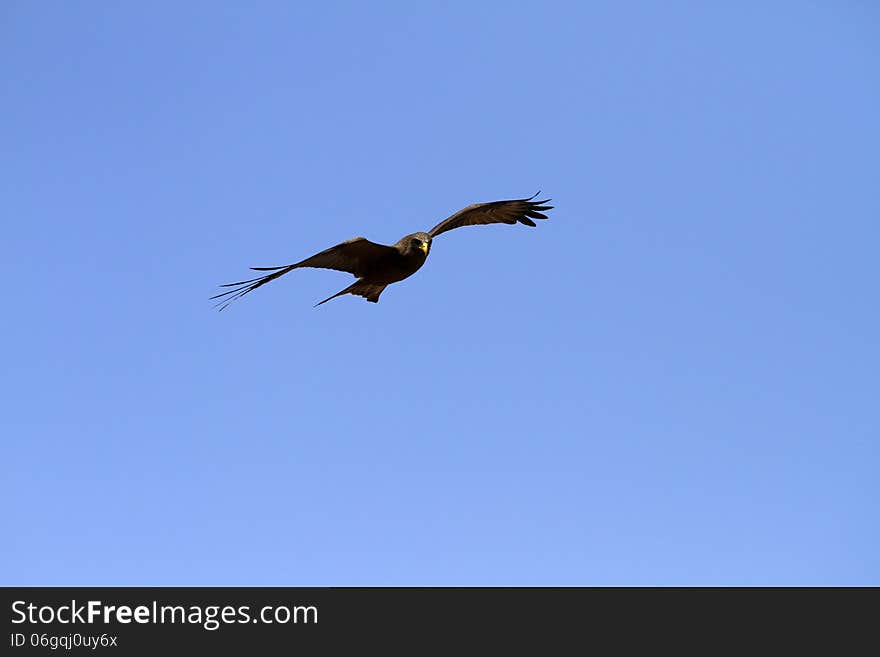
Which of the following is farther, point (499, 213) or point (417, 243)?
point (499, 213)

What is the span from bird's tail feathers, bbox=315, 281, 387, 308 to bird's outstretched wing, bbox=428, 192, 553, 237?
3.04 meters

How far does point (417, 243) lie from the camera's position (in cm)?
1808

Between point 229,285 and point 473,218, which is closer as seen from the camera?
point 229,285

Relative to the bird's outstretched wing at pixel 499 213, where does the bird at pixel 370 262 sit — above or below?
below

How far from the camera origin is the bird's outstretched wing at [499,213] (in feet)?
71.9

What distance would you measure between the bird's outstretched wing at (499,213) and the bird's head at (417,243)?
3.35 meters

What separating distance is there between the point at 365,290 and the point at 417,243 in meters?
1.82

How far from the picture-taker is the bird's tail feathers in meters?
19.0
